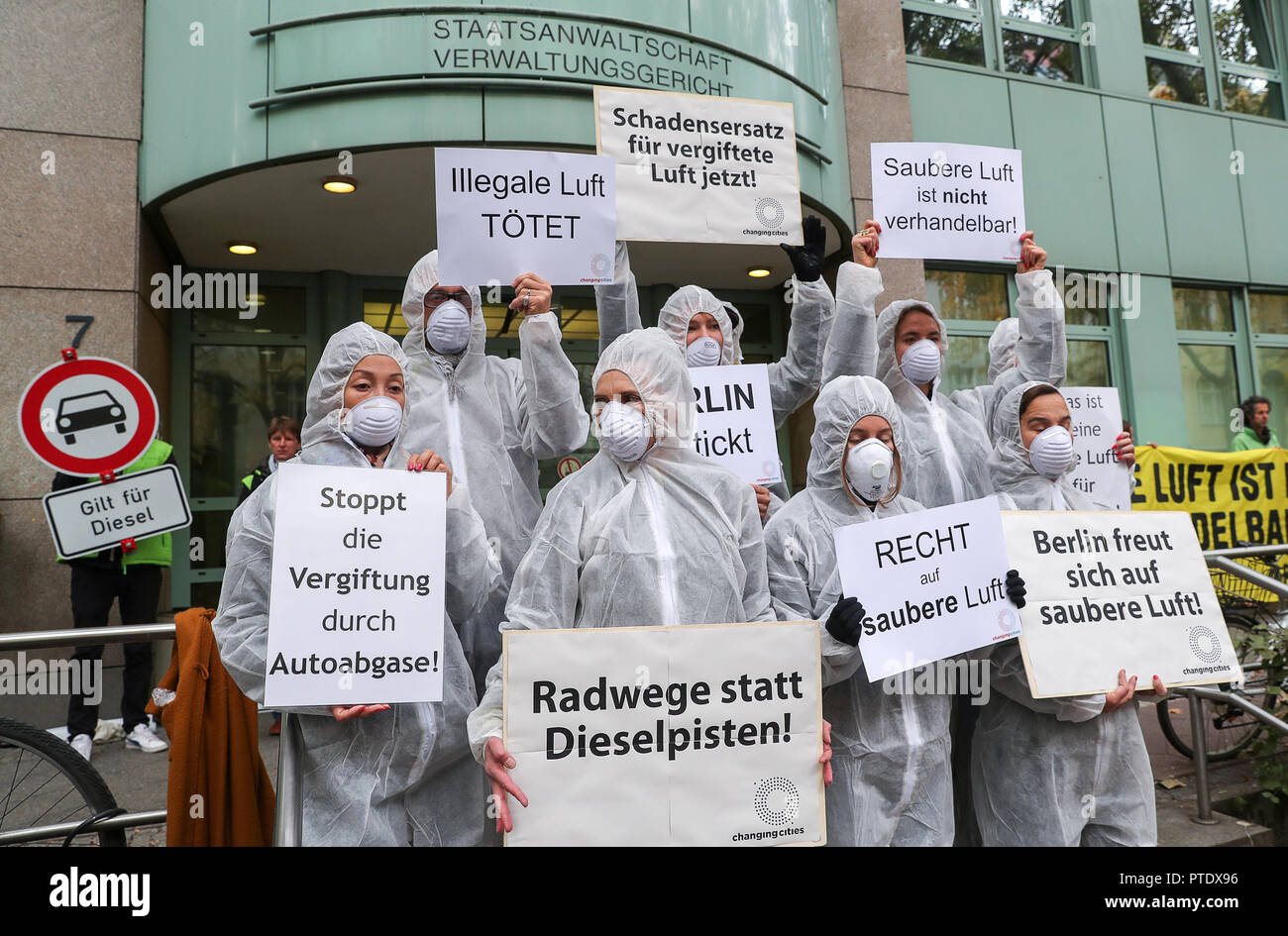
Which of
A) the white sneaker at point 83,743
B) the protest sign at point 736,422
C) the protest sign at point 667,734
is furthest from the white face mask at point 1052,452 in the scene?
the white sneaker at point 83,743

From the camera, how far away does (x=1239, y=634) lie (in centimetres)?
491

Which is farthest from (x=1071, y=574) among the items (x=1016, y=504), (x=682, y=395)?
(x=682, y=395)

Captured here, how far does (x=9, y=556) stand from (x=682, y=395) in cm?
652

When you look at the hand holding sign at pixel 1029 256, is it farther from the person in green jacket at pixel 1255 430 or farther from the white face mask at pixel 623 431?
the person in green jacket at pixel 1255 430

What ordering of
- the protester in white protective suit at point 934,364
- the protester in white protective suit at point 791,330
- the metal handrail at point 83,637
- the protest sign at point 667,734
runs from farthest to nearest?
the protester in white protective suit at point 791,330, the protester in white protective suit at point 934,364, the metal handrail at point 83,637, the protest sign at point 667,734

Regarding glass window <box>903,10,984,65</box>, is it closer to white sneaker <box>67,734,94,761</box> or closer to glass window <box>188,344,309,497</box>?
glass window <box>188,344,309,497</box>

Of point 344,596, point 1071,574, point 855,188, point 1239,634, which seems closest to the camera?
point 344,596

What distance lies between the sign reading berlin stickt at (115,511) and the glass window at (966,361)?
8.49 m

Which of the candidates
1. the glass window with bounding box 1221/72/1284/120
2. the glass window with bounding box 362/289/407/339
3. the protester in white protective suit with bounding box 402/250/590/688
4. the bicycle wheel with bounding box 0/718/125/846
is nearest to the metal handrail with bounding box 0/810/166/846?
the bicycle wheel with bounding box 0/718/125/846

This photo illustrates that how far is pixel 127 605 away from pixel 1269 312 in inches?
527

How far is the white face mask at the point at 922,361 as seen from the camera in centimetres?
369

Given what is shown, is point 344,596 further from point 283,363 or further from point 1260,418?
point 1260,418

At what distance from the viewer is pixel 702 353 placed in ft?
13.6

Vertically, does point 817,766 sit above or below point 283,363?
below
